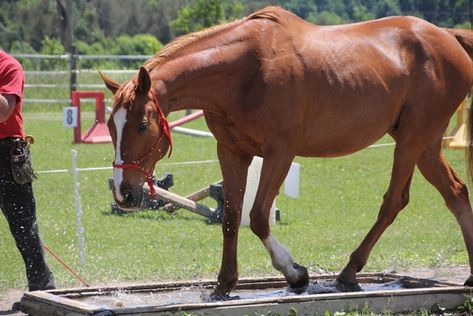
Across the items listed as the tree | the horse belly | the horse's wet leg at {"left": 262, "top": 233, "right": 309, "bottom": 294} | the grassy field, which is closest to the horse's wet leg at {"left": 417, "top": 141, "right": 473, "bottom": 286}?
the horse belly

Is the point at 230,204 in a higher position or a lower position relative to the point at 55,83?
higher

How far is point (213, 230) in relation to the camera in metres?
12.4

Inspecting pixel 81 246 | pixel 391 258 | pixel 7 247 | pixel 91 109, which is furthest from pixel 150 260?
pixel 91 109

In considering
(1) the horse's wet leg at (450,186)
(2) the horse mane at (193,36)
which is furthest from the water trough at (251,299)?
(2) the horse mane at (193,36)

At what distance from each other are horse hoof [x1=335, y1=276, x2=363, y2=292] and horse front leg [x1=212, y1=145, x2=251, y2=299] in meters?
0.78

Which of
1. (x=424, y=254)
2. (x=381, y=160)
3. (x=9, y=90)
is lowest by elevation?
(x=381, y=160)

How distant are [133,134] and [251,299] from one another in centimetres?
135

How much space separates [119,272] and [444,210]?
5878mm

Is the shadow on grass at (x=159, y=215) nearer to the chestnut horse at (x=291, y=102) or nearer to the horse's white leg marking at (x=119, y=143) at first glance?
the chestnut horse at (x=291, y=102)

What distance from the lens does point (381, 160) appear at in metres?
18.9

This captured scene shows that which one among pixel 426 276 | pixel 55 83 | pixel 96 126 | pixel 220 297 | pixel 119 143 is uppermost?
pixel 119 143

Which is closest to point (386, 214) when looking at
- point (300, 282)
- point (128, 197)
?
point (300, 282)

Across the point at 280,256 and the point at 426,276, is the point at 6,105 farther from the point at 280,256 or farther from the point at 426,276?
the point at 426,276

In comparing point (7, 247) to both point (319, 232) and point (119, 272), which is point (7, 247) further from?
point (319, 232)
